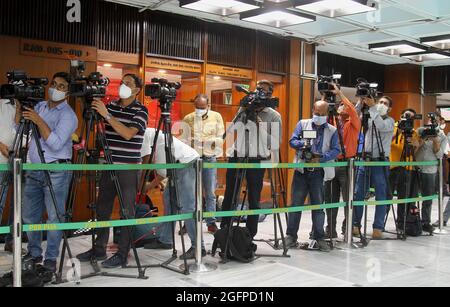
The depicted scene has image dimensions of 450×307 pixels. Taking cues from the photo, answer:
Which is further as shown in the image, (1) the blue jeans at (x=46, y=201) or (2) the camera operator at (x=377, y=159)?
(2) the camera operator at (x=377, y=159)

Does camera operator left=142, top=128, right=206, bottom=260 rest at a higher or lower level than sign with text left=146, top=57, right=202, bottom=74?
lower

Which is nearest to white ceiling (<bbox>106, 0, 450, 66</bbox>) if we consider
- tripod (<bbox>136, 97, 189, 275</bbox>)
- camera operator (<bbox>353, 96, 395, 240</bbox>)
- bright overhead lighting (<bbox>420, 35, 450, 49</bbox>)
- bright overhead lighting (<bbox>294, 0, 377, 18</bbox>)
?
bright overhead lighting (<bbox>420, 35, 450, 49</bbox>)

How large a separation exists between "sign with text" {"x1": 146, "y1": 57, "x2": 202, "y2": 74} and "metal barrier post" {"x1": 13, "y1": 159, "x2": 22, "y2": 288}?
3637 millimetres

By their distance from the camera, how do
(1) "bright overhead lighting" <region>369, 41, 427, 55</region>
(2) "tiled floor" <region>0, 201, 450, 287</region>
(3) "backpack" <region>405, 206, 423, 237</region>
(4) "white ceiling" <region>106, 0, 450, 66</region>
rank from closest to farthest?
(2) "tiled floor" <region>0, 201, 450, 287</region> < (3) "backpack" <region>405, 206, 423, 237</region> < (4) "white ceiling" <region>106, 0, 450, 66</region> < (1) "bright overhead lighting" <region>369, 41, 427, 55</region>

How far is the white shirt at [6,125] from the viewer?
4426 mm

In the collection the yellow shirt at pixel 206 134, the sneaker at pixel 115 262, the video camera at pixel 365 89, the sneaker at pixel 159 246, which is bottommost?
the sneaker at pixel 159 246

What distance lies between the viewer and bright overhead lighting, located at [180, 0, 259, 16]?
5.79 meters

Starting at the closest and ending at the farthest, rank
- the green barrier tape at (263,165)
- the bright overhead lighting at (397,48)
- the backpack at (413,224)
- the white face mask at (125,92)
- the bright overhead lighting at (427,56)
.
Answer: the white face mask at (125,92) → the green barrier tape at (263,165) → the backpack at (413,224) → the bright overhead lighting at (397,48) → the bright overhead lighting at (427,56)

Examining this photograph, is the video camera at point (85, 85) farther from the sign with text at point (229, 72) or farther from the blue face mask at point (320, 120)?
the sign with text at point (229, 72)

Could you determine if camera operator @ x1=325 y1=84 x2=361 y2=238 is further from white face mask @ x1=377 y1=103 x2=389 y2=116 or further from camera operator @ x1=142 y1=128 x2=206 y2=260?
camera operator @ x1=142 y1=128 x2=206 y2=260

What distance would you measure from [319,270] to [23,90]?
2.70 metres

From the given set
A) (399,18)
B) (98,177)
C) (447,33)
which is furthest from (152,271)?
(447,33)

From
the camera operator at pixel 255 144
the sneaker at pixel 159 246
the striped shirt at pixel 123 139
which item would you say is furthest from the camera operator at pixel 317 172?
the striped shirt at pixel 123 139

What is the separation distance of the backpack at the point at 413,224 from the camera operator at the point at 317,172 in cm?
154
